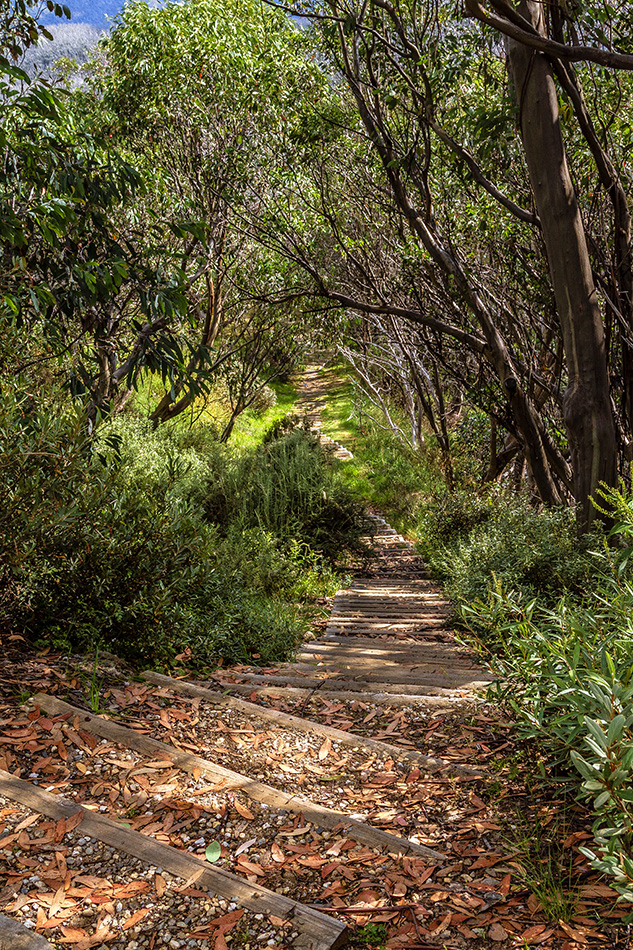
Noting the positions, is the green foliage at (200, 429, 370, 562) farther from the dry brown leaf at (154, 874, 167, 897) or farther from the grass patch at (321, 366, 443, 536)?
the dry brown leaf at (154, 874, 167, 897)

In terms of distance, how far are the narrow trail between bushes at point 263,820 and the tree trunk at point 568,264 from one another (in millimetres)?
2613

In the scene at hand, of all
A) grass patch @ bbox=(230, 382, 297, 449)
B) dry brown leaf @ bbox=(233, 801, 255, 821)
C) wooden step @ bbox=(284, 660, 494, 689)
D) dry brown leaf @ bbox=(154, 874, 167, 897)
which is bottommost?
wooden step @ bbox=(284, 660, 494, 689)

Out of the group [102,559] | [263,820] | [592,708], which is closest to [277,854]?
[263,820]

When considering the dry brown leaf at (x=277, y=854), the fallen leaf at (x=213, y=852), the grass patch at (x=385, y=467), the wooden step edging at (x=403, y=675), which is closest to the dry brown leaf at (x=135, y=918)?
the fallen leaf at (x=213, y=852)

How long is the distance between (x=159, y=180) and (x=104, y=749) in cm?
813

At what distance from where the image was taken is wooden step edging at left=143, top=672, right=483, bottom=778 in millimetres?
2467

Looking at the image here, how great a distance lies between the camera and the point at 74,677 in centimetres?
291

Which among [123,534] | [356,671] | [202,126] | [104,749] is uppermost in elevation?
[202,126]

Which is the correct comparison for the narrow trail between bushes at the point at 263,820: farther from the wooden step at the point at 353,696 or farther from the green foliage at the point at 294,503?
the green foliage at the point at 294,503

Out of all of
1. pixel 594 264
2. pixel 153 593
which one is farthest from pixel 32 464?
pixel 594 264

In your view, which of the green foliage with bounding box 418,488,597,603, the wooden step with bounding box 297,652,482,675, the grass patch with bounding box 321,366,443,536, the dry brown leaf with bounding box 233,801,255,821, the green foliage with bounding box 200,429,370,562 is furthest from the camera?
the grass patch with bounding box 321,366,443,536

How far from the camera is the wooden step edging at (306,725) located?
247cm

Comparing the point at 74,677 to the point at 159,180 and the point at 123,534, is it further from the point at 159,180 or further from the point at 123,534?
the point at 159,180

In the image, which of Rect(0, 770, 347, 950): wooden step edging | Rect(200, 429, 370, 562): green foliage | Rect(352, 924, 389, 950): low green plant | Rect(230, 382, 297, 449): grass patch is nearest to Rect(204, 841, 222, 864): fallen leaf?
Rect(0, 770, 347, 950): wooden step edging
